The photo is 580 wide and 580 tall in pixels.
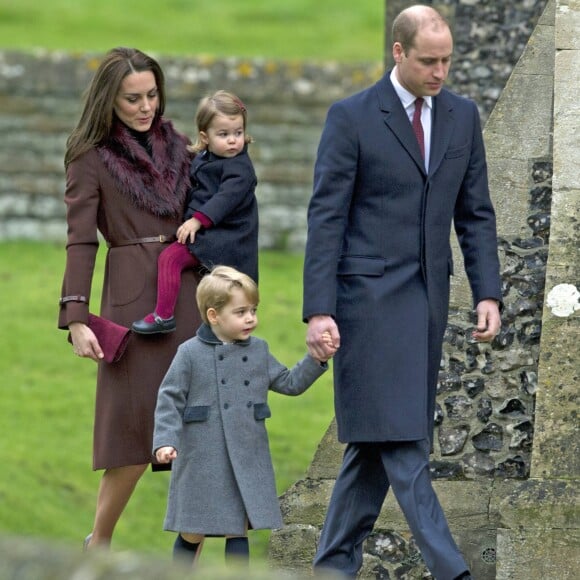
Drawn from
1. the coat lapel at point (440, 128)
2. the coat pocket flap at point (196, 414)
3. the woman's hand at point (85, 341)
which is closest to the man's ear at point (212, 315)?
the coat pocket flap at point (196, 414)

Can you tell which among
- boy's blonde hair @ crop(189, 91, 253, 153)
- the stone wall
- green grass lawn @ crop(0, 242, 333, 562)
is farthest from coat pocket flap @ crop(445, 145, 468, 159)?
the stone wall

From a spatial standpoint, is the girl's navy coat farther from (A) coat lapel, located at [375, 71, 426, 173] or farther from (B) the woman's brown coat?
(A) coat lapel, located at [375, 71, 426, 173]

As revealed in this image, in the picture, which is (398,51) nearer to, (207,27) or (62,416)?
(62,416)

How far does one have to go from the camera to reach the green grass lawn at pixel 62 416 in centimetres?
1013

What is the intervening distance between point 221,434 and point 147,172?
40.6 inches

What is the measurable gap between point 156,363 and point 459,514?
1370 millimetres

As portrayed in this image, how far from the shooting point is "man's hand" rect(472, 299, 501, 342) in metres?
5.82

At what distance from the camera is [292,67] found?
17125mm

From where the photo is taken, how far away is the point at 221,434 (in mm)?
5938

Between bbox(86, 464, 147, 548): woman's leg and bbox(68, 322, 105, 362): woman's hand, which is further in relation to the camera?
bbox(86, 464, 147, 548): woman's leg

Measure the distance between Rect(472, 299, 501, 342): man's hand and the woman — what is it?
3.55 ft

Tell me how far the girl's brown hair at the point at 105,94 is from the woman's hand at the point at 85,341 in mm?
602

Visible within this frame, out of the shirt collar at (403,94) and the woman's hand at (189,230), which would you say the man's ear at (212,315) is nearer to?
the woman's hand at (189,230)

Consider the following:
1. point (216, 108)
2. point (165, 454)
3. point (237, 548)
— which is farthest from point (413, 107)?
point (237, 548)
